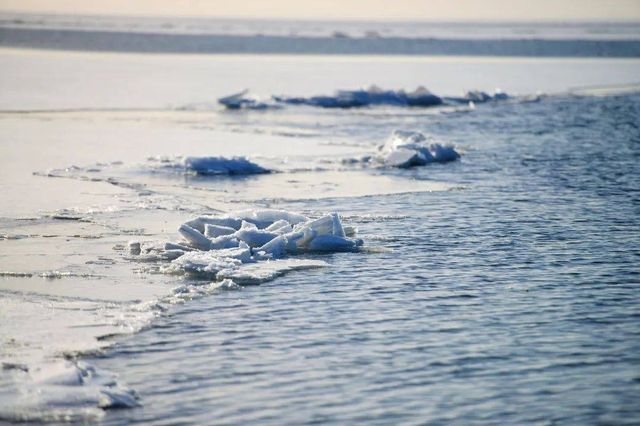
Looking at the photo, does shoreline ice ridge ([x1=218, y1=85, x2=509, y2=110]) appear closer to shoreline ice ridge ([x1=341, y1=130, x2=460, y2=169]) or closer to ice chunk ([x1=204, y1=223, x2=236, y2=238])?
shoreline ice ridge ([x1=341, y1=130, x2=460, y2=169])

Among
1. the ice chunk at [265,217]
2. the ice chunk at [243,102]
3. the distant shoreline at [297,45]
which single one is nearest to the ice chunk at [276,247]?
the ice chunk at [265,217]

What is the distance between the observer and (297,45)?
168 feet

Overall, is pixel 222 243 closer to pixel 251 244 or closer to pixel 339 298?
pixel 251 244

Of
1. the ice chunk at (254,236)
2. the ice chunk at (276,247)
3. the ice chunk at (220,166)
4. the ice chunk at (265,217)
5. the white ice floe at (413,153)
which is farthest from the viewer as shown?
the white ice floe at (413,153)

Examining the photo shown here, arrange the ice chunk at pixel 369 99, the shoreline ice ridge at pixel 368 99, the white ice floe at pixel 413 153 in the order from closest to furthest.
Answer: the white ice floe at pixel 413 153, the shoreline ice ridge at pixel 368 99, the ice chunk at pixel 369 99

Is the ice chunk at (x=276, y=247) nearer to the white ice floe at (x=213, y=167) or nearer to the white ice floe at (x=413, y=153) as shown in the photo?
the white ice floe at (x=213, y=167)

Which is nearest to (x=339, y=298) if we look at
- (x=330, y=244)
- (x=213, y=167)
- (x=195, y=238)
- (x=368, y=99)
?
(x=330, y=244)

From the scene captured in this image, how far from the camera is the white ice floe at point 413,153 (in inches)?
592

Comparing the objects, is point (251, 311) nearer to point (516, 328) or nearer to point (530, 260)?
point (516, 328)

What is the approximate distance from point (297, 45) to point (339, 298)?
145ft

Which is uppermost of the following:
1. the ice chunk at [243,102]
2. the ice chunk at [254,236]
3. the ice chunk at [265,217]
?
the ice chunk at [243,102]

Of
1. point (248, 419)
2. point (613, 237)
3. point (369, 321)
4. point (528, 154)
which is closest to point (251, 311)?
point (369, 321)

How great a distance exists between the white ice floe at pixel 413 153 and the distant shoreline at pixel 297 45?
100 ft

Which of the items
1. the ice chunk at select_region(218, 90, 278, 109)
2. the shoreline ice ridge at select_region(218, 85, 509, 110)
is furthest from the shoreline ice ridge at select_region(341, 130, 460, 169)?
the shoreline ice ridge at select_region(218, 85, 509, 110)
